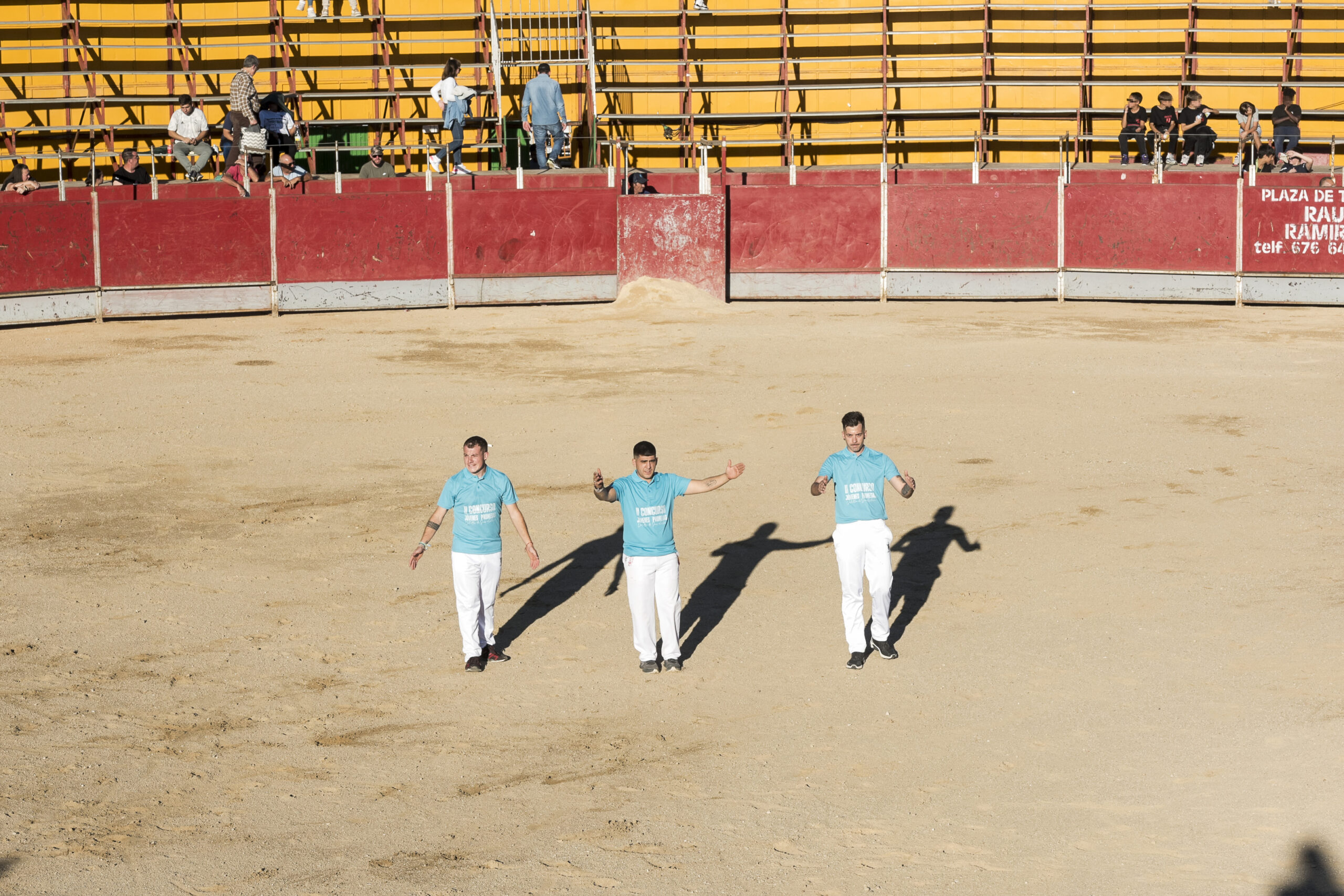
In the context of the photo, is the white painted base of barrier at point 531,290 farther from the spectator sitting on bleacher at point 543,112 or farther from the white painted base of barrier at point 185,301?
the spectator sitting on bleacher at point 543,112

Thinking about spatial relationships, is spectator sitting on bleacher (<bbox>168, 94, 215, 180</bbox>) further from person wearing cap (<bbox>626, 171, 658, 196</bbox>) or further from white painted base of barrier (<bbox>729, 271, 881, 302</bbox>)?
white painted base of barrier (<bbox>729, 271, 881, 302</bbox>)

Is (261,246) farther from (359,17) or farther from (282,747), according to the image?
(282,747)

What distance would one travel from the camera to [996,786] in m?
7.65

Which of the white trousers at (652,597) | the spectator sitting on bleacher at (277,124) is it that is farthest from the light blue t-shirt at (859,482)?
the spectator sitting on bleacher at (277,124)

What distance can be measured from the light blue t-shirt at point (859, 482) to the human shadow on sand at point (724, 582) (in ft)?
4.29

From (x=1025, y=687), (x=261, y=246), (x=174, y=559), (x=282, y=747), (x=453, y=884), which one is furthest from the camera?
(x=261, y=246)

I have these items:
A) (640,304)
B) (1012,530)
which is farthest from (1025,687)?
(640,304)

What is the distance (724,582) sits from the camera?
1117cm

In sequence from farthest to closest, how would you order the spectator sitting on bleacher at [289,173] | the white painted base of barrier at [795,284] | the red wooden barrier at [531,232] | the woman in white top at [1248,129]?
the spectator sitting on bleacher at [289,173]
the woman in white top at [1248,129]
the white painted base of barrier at [795,284]
the red wooden barrier at [531,232]

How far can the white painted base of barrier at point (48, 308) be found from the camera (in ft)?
71.5

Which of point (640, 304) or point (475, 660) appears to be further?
point (640, 304)

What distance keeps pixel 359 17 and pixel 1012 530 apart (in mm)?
21167

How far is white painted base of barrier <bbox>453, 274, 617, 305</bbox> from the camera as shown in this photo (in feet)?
76.4

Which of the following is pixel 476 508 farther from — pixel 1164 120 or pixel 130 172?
pixel 1164 120
